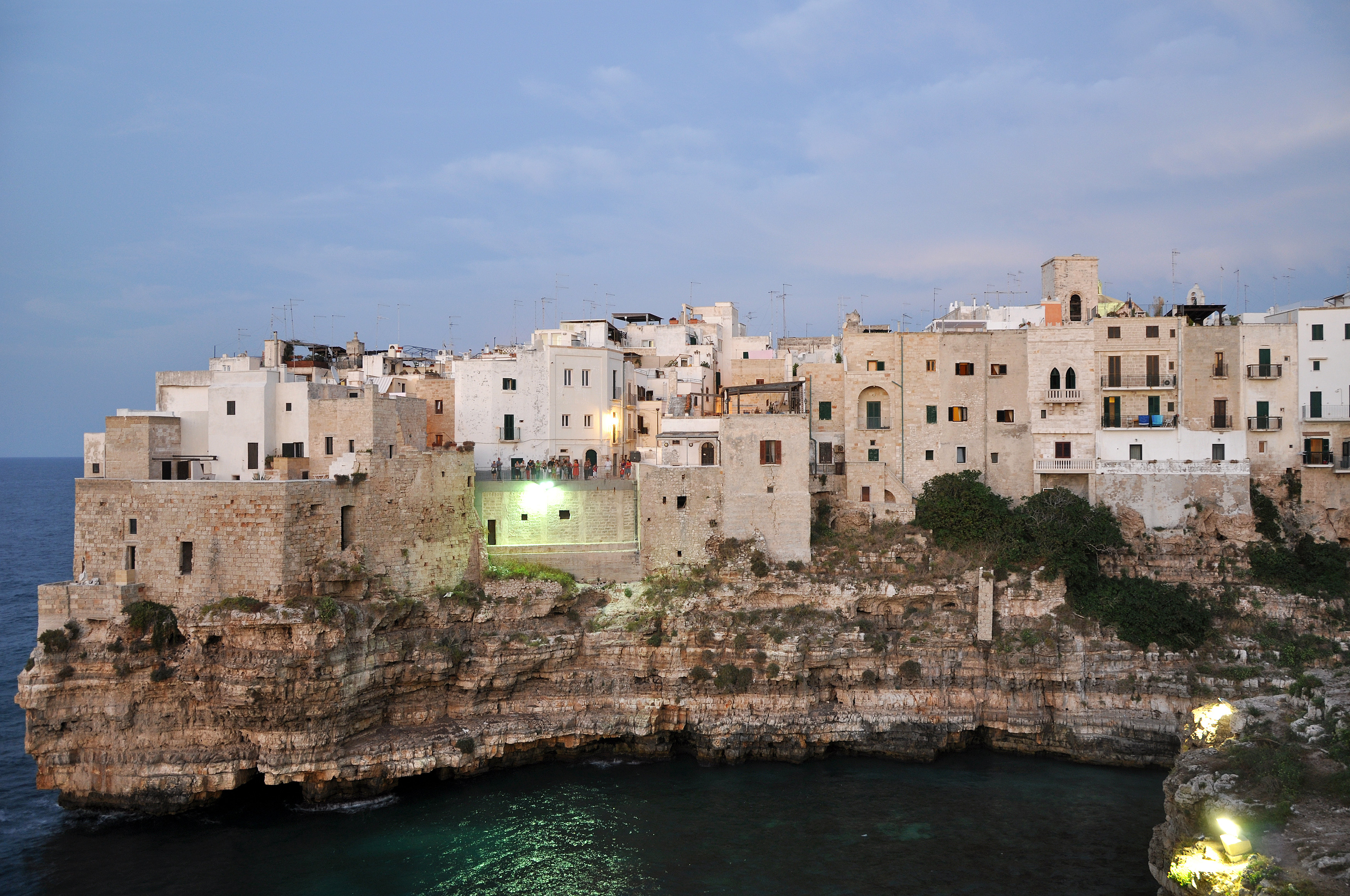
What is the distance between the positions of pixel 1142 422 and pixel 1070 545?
7.15 m

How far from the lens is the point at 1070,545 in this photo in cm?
3394

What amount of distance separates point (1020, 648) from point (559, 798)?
17113 millimetres

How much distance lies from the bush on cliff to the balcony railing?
4254 cm

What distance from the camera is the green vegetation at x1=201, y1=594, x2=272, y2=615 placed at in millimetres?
27438

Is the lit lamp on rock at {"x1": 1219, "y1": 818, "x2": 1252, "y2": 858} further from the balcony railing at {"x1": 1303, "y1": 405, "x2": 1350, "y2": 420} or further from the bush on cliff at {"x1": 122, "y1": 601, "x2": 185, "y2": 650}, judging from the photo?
the bush on cliff at {"x1": 122, "y1": 601, "x2": 185, "y2": 650}

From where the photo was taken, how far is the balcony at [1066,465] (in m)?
36.9

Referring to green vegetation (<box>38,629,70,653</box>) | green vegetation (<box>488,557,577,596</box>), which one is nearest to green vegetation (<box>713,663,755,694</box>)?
green vegetation (<box>488,557,577,596</box>)

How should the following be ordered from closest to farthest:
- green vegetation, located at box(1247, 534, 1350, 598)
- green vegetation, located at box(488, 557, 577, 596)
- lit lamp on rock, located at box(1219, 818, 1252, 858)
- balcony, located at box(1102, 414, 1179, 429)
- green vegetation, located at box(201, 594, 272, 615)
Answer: lit lamp on rock, located at box(1219, 818, 1252, 858), green vegetation, located at box(201, 594, 272, 615), green vegetation, located at box(488, 557, 577, 596), green vegetation, located at box(1247, 534, 1350, 598), balcony, located at box(1102, 414, 1179, 429)

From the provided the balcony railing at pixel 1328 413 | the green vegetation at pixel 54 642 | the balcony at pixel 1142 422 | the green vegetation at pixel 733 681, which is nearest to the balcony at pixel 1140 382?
the balcony at pixel 1142 422

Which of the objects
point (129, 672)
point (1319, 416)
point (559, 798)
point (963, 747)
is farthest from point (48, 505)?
point (1319, 416)

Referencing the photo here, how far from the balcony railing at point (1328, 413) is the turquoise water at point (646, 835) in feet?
56.3

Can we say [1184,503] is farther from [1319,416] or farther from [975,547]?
[975,547]

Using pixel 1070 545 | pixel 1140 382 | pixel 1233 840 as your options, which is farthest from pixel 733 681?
pixel 1140 382

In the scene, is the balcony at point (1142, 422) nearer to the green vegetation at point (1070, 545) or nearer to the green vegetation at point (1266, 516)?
the green vegetation at point (1070, 545)
